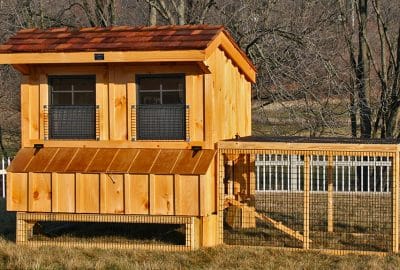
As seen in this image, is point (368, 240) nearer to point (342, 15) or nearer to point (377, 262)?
point (377, 262)

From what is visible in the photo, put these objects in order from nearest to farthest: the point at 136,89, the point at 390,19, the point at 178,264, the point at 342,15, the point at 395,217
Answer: the point at 178,264 → the point at 395,217 → the point at 136,89 → the point at 342,15 → the point at 390,19

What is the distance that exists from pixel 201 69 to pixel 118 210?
2.59m

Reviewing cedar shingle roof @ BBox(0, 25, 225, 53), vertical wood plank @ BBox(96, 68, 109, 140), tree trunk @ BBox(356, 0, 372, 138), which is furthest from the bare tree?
vertical wood plank @ BBox(96, 68, 109, 140)

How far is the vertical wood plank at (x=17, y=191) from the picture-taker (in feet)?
39.3

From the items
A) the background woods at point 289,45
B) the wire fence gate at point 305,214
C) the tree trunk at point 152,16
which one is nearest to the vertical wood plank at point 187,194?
the wire fence gate at point 305,214

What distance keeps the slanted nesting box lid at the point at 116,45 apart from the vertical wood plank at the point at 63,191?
73.2 inches

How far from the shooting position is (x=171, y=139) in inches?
472

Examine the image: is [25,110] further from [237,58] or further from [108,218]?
[237,58]

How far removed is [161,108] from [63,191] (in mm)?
2063

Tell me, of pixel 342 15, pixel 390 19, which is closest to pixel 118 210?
pixel 342 15

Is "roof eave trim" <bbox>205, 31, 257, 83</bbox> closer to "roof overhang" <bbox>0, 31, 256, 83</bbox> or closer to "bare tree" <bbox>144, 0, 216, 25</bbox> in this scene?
"roof overhang" <bbox>0, 31, 256, 83</bbox>

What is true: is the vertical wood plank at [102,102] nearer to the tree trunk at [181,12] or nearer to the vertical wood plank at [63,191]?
the vertical wood plank at [63,191]

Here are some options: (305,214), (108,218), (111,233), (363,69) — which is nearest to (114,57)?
(108,218)

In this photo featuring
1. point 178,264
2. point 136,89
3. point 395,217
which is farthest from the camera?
point 136,89
